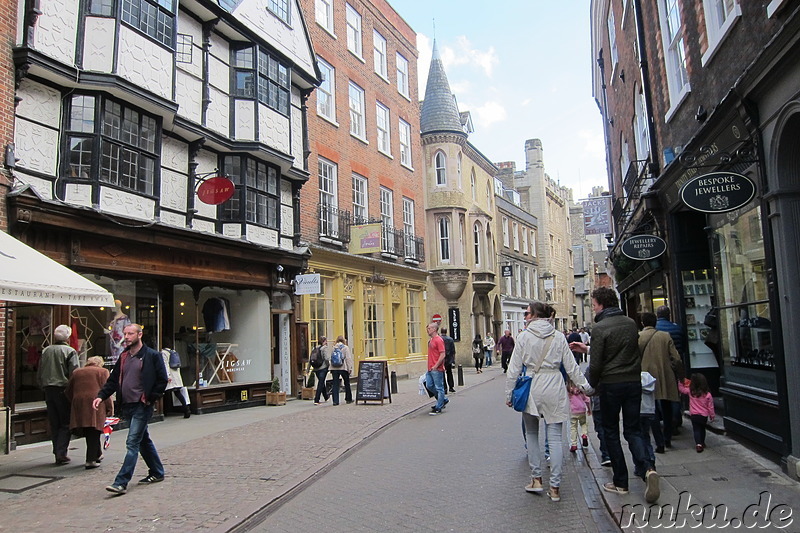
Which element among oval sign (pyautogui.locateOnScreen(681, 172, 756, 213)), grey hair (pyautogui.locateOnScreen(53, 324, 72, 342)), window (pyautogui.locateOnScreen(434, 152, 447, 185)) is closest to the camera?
oval sign (pyautogui.locateOnScreen(681, 172, 756, 213))

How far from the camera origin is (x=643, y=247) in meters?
11.3

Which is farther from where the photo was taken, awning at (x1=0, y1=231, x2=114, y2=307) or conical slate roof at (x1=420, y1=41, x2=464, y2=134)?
conical slate roof at (x1=420, y1=41, x2=464, y2=134)

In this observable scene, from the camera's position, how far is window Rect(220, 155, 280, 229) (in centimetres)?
1505

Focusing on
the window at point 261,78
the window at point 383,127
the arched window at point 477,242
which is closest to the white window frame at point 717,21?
the window at point 261,78

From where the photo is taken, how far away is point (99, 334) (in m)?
11.8

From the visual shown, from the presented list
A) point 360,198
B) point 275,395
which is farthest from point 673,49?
point 360,198

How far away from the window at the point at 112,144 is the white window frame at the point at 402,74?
15.8m

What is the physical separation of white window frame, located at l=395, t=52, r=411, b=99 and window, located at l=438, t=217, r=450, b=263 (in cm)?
683

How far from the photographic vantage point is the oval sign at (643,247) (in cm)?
1124

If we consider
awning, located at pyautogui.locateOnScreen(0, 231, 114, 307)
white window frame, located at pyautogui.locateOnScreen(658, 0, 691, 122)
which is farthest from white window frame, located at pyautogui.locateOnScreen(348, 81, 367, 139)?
awning, located at pyautogui.locateOnScreen(0, 231, 114, 307)

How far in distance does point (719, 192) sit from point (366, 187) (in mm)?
16380

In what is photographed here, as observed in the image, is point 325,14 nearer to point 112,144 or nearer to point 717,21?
point 112,144

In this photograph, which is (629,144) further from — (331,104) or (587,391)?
(587,391)

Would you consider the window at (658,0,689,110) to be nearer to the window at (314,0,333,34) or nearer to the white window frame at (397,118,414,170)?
the window at (314,0,333,34)
